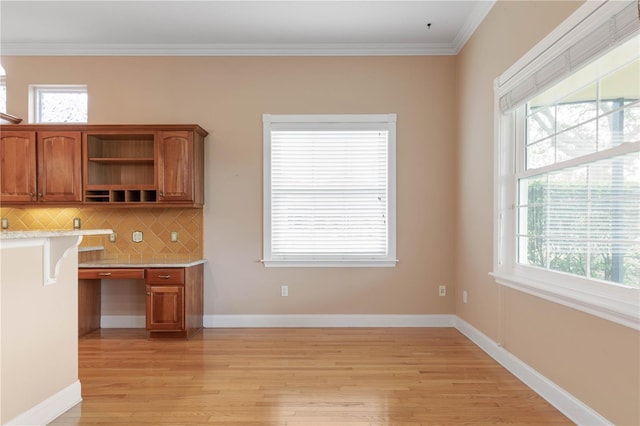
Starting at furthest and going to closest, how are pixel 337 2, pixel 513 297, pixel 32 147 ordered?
pixel 32 147 → pixel 337 2 → pixel 513 297

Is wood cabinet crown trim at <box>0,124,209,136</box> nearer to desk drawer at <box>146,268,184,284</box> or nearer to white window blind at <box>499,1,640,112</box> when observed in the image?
desk drawer at <box>146,268,184,284</box>

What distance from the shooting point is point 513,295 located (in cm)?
309

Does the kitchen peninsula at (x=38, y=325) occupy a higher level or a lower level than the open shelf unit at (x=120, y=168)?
lower

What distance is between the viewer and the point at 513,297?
309 centimetres

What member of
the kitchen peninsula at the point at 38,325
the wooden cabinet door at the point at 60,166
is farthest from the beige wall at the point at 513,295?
the wooden cabinet door at the point at 60,166

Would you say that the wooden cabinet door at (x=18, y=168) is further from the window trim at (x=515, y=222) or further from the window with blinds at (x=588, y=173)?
the window with blinds at (x=588, y=173)

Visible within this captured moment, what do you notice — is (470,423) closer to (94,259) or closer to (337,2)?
(337,2)

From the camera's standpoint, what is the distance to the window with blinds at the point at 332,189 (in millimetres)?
4500

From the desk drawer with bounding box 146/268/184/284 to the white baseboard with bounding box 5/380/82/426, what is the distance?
4.71 feet

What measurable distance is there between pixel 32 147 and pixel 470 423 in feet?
15.1

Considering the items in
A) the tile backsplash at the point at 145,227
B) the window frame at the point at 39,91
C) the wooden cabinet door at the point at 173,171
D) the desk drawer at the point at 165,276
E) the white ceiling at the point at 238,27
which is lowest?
the desk drawer at the point at 165,276

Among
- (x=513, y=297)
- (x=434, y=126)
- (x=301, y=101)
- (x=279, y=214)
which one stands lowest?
(x=513, y=297)

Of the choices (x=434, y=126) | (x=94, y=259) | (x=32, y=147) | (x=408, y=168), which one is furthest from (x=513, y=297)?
(x=32, y=147)

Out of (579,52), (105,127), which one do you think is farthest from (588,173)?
(105,127)
